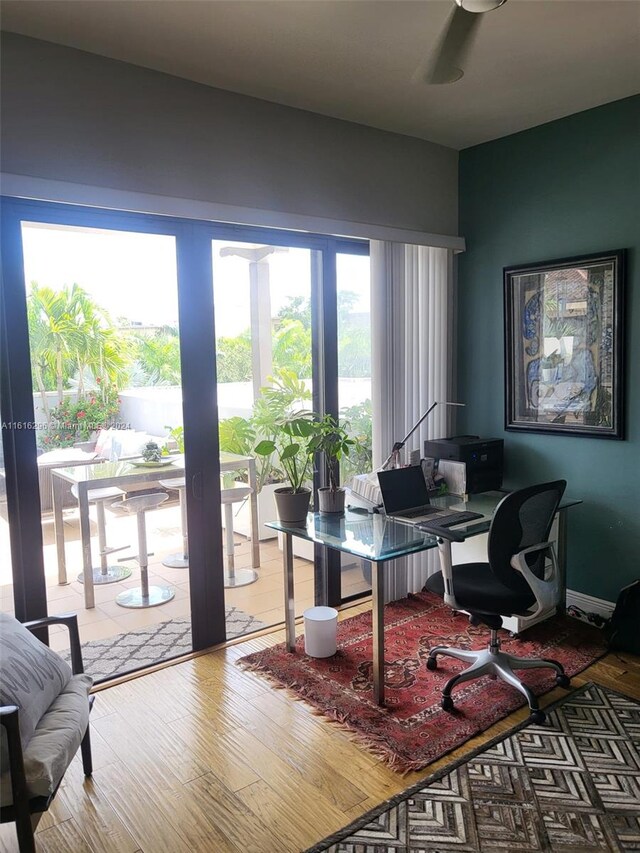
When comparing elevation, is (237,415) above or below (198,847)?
above

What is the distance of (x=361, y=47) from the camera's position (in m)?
2.56

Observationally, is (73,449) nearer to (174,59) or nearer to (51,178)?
(51,178)

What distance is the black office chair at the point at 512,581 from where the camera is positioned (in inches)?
100

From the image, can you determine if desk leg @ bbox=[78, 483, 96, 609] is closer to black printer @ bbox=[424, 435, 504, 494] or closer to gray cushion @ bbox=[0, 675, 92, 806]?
gray cushion @ bbox=[0, 675, 92, 806]

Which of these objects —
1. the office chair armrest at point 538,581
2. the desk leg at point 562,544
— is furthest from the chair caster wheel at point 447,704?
the desk leg at point 562,544

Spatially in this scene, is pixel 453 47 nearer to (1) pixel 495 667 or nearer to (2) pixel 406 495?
(2) pixel 406 495

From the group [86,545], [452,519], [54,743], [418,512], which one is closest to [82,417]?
[86,545]

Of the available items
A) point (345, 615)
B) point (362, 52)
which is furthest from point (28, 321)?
point (345, 615)

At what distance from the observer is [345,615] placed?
3627mm

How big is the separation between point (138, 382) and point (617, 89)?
2705 mm

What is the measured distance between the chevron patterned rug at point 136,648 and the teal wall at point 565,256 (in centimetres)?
202

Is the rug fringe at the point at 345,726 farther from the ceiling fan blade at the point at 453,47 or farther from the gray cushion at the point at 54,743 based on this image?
the ceiling fan blade at the point at 453,47

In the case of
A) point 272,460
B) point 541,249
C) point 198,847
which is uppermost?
point 541,249

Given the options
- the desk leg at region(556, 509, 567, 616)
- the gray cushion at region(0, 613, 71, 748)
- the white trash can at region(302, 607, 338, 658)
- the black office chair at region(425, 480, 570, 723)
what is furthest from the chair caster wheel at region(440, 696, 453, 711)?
the gray cushion at region(0, 613, 71, 748)
